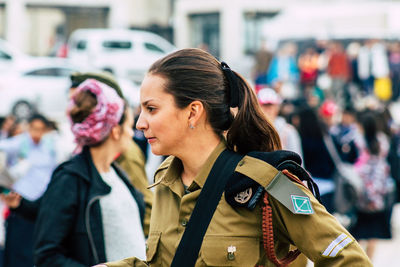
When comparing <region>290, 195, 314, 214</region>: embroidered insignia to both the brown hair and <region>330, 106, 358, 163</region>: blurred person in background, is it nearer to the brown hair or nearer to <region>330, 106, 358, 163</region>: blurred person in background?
the brown hair

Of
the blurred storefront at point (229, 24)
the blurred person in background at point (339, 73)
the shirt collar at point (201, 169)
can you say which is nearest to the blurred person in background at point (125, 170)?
the shirt collar at point (201, 169)

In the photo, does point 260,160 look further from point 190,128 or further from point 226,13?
point 226,13

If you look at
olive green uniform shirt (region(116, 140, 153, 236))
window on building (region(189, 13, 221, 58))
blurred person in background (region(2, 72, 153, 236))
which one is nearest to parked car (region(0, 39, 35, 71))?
window on building (region(189, 13, 221, 58))

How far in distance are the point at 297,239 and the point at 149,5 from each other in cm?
3935

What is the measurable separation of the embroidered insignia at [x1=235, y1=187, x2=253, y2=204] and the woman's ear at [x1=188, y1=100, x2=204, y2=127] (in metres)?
0.34

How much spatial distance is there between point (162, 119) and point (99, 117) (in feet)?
4.04

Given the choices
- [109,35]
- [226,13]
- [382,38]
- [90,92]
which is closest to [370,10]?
[382,38]

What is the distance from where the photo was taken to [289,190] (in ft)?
7.65

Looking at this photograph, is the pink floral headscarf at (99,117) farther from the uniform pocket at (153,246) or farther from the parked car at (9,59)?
the parked car at (9,59)

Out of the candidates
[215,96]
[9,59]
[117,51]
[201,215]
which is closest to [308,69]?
[9,59]

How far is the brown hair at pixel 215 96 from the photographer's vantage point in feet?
8.40

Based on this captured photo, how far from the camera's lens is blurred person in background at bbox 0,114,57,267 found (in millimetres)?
4672

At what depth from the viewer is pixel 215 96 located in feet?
8.49

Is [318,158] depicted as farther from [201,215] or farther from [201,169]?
[201,215]
